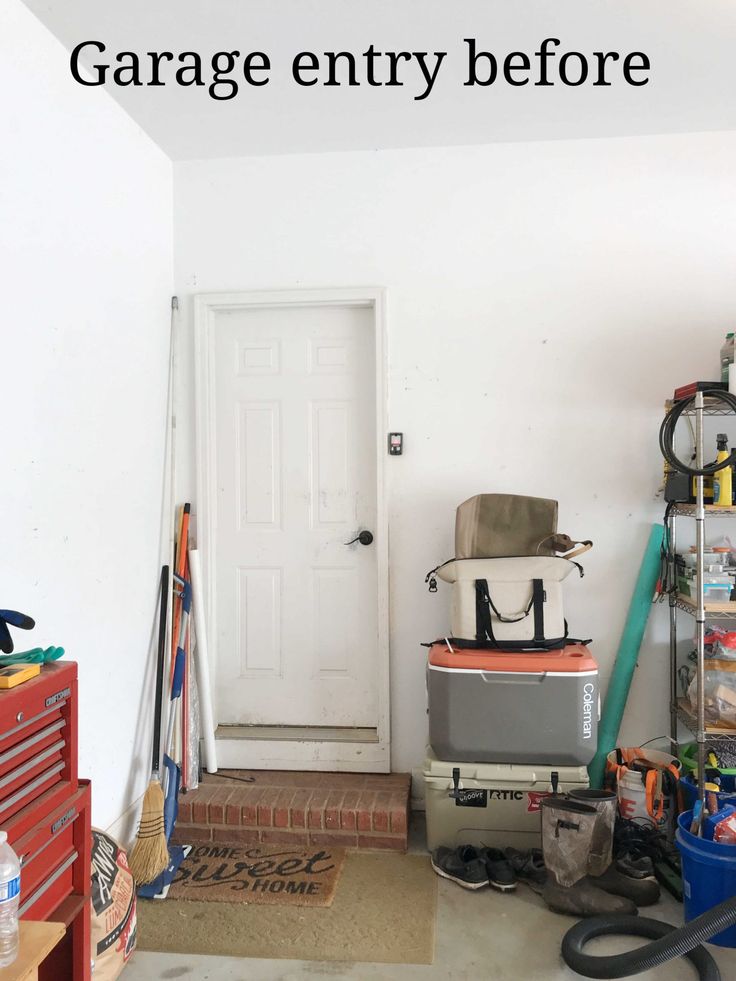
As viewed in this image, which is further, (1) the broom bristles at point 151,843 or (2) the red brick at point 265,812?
(2) the red brick at point 265,812

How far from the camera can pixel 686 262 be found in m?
3.27

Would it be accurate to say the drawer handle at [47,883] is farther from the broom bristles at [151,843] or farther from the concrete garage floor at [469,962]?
the broom bristles at [151,843]

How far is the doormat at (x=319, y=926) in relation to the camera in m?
2.37

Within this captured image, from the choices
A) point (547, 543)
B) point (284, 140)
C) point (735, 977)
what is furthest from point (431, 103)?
point (735, 977)

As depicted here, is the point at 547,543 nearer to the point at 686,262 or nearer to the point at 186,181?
→ the point at 686,262

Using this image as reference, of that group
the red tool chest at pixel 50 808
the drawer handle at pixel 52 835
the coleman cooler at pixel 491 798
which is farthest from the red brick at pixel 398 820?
the drawer handle at pixel 52 835

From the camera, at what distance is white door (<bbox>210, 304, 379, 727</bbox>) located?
349 centimetres

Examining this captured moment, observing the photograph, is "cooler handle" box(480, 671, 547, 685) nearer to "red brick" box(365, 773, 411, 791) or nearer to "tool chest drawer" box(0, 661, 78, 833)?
"red brick" box(365, 773, 411, 791)

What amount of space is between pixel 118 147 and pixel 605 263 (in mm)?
2000

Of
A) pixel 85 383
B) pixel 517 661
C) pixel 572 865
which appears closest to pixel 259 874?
pixel 572 865

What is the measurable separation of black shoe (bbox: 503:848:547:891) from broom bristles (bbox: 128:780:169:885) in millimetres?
1230

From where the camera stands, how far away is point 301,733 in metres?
3.48

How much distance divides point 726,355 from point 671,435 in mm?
465

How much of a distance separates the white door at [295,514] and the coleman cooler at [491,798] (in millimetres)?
626
